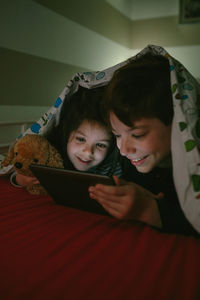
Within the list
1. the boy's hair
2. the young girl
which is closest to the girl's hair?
the young girl

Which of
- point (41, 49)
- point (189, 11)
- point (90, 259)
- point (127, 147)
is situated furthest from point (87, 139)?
point (189, 11)

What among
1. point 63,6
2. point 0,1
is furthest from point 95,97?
point 63,6

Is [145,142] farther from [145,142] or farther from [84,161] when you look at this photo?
[84,161]

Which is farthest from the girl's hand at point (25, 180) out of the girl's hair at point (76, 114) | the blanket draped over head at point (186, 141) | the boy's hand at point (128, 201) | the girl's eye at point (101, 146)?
the blanket draped over head at point (186, 141)

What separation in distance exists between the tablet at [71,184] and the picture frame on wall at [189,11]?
2008 mm

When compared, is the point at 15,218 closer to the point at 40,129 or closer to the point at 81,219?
the point at 81,219

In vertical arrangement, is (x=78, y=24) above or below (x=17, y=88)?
above

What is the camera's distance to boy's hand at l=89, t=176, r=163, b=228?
0.66 metres

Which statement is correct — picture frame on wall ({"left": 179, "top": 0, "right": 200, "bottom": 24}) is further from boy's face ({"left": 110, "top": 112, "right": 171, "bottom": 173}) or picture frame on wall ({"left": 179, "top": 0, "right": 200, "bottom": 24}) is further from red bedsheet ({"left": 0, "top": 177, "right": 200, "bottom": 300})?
red bedsheet ({"left": 0, "top": 177, "right": 200, "bottom": 300})

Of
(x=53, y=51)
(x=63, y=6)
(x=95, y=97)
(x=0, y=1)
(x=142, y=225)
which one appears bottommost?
(x=142, y=225)

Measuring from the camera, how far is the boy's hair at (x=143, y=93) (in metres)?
0.76

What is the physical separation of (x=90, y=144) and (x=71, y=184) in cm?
22

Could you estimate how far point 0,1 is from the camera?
1279 mm

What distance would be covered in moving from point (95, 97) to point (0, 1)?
738 millimetres
